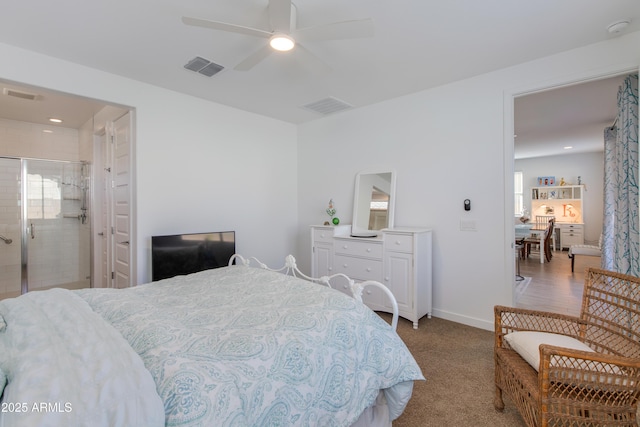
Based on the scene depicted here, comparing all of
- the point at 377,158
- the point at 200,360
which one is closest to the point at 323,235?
the point at 377,158

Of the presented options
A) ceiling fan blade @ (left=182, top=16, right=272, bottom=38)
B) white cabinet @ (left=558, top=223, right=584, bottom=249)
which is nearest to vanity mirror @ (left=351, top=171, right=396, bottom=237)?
ceiling fan blade @ (left=182, top=16, right=272, bottom=38)

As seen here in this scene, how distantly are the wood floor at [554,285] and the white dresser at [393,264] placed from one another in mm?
1483

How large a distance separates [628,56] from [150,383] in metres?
3.75

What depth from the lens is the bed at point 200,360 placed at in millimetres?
836

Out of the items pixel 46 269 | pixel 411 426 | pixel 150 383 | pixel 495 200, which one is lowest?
pixel 411 426

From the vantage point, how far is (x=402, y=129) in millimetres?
3689

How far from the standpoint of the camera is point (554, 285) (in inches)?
181

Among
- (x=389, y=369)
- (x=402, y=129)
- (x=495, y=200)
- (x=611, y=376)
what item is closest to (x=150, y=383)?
(x=389, y=369)

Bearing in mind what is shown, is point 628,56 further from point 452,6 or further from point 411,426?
point 411,426

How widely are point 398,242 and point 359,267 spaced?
0.59 meters

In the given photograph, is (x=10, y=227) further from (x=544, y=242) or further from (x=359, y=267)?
(x=544, y=242)

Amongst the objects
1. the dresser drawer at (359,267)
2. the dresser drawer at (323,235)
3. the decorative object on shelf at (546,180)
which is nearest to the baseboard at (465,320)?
the dresser drawer at (359,267)

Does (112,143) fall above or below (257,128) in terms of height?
below

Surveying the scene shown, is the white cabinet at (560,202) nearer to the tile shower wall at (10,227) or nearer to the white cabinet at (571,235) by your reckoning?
the white cabinet at (571,235)
